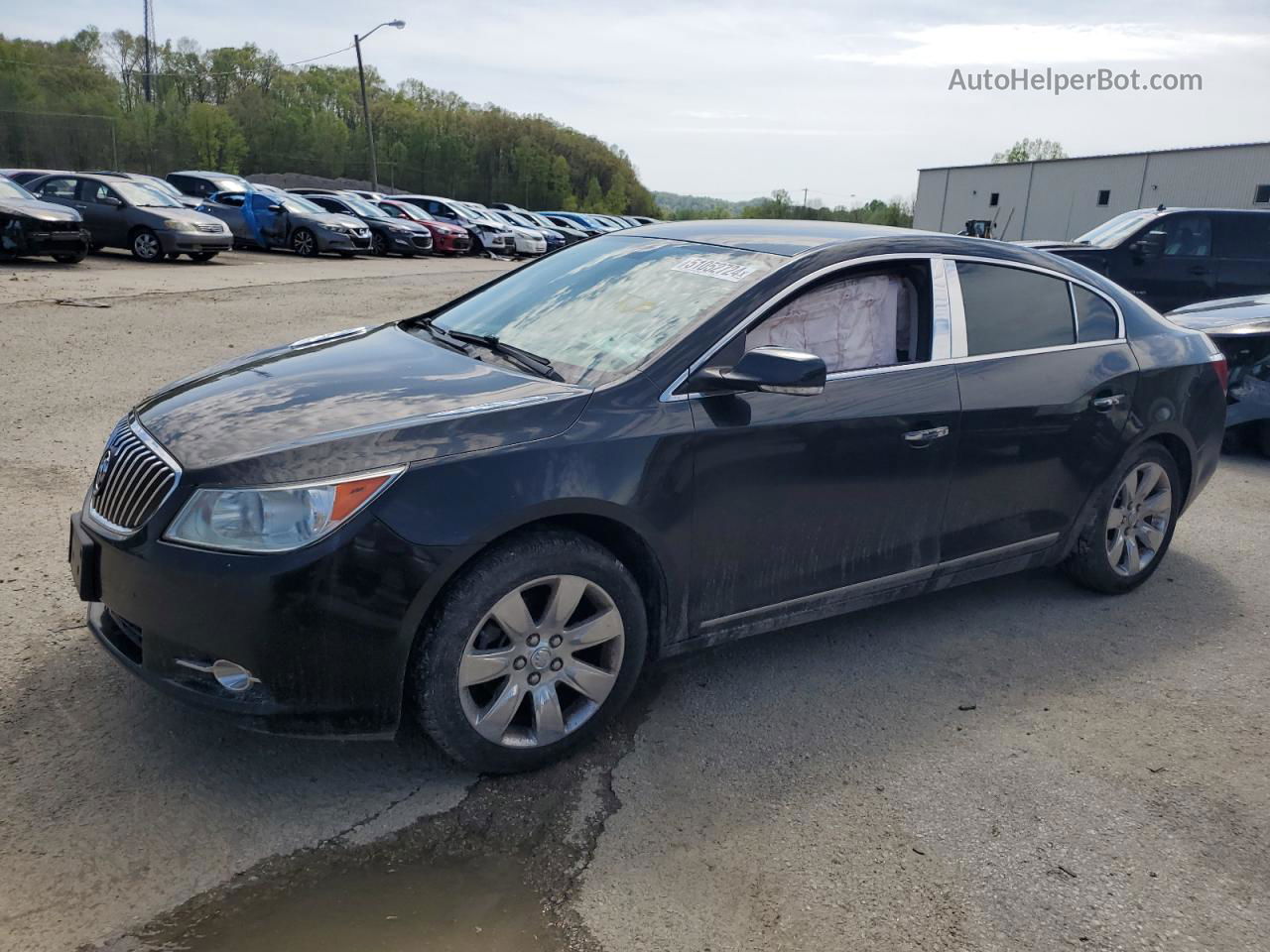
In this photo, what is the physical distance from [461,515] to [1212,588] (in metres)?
4.07

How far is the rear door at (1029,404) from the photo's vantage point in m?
3.92

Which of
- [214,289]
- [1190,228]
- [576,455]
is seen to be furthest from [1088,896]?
[214,289]

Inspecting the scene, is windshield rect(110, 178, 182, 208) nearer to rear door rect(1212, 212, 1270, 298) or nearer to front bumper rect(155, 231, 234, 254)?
front bumper rect(155, 231, 234, 254)

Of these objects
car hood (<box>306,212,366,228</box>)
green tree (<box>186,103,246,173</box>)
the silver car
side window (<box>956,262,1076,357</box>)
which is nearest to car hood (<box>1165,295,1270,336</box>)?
side window (<box>956,262,1076,357</box>)

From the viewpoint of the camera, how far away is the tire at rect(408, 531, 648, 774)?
2.82 metres

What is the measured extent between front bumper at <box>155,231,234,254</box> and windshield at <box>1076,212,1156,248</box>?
14.3 meters

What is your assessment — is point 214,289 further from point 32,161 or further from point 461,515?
point 32,161

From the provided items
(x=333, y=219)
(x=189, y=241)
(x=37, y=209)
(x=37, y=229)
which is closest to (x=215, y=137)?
(x=333, y=219)

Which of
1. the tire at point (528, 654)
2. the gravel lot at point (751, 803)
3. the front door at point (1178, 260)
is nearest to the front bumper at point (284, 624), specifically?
the tire at point (528, 654)

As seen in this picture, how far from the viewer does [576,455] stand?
9.73 ft

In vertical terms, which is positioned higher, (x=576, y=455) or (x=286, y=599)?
(x=576, y=455)

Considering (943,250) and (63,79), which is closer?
(943,250)

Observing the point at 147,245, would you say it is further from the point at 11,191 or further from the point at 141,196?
the point at 11,191

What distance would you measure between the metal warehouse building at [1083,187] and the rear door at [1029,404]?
40.0 m
